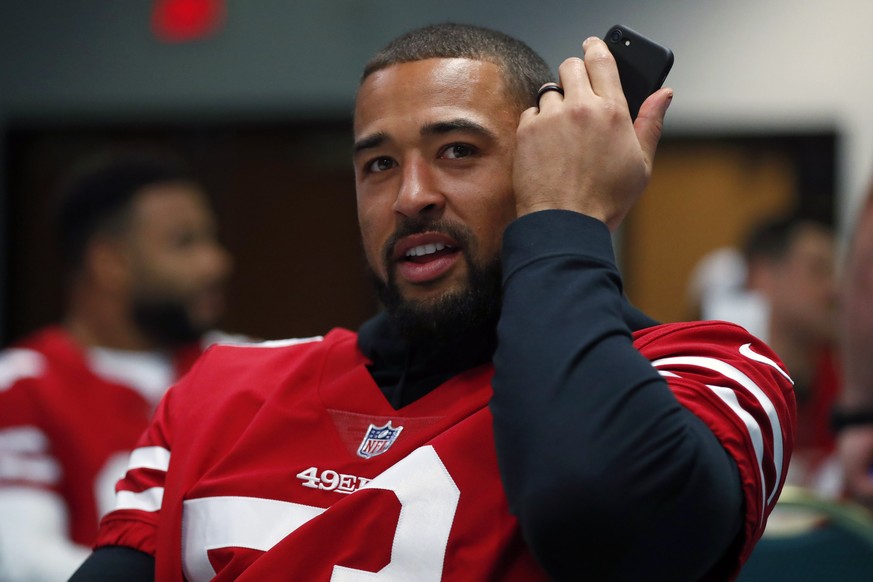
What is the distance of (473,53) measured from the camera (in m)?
1.40

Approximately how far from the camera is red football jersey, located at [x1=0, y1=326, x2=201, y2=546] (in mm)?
2840

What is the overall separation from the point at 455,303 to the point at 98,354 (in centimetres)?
218

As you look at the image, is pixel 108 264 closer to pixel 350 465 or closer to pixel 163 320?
pixel 163 320

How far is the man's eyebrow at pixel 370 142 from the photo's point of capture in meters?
1.37

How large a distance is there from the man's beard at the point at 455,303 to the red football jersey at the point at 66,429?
1.78 metres

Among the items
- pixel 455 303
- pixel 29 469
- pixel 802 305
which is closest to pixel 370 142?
pixel 455 303

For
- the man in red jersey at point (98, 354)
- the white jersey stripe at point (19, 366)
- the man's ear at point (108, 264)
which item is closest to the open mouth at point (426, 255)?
the man in red jersey at point (98, 354)

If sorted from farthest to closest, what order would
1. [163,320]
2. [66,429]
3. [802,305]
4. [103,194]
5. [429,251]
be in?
1. [802,305]
2. [103,194]
3. [163,320]
4. [66,429]
5. [429,251]

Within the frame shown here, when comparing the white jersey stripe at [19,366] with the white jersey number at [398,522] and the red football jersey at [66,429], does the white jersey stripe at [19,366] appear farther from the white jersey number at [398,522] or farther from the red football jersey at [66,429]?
the white jersey number at [398,522]

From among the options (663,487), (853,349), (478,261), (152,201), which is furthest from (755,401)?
(152,201)

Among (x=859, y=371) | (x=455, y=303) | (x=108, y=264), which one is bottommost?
(x=108, y=264)

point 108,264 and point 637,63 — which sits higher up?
point 637,63

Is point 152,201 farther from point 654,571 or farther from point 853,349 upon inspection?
point 654,571

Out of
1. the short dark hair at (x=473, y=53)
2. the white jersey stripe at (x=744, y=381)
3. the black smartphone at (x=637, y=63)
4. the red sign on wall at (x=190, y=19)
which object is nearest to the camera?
the white jersey stripe at (x=744, y=381)
